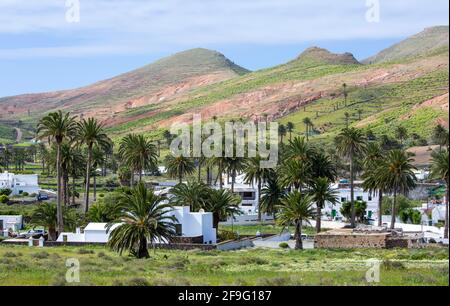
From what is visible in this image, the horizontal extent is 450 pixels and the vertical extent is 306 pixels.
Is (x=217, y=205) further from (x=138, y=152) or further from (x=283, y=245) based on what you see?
(x=138, y=152)

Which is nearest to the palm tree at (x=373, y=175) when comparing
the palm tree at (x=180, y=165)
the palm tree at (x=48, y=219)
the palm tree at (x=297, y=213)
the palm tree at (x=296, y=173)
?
the palm tree at (x=296, y=173)

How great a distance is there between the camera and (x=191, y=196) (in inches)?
2798

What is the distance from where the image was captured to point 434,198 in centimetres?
11238

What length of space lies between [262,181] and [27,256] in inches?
1786

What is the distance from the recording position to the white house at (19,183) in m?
115

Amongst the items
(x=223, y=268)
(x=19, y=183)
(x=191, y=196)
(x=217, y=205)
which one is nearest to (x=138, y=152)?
(x=191, y=196)

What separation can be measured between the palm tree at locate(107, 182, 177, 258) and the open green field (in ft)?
3.18

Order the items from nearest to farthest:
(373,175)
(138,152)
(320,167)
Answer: (373,175) → (320,167) → (138,152)

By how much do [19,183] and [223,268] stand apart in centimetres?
7927

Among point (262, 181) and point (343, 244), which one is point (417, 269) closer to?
point (343, 244)

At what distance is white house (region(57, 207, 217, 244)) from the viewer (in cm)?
6317

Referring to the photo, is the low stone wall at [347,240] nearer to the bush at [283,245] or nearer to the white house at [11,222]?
the bush at [283,245]

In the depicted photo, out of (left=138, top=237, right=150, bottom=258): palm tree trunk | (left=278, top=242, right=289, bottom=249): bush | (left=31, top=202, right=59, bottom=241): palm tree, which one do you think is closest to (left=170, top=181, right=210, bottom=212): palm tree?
(left=278, top=242, right=289, bottom=249): bush

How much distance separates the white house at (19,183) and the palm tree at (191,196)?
47.5 meters
